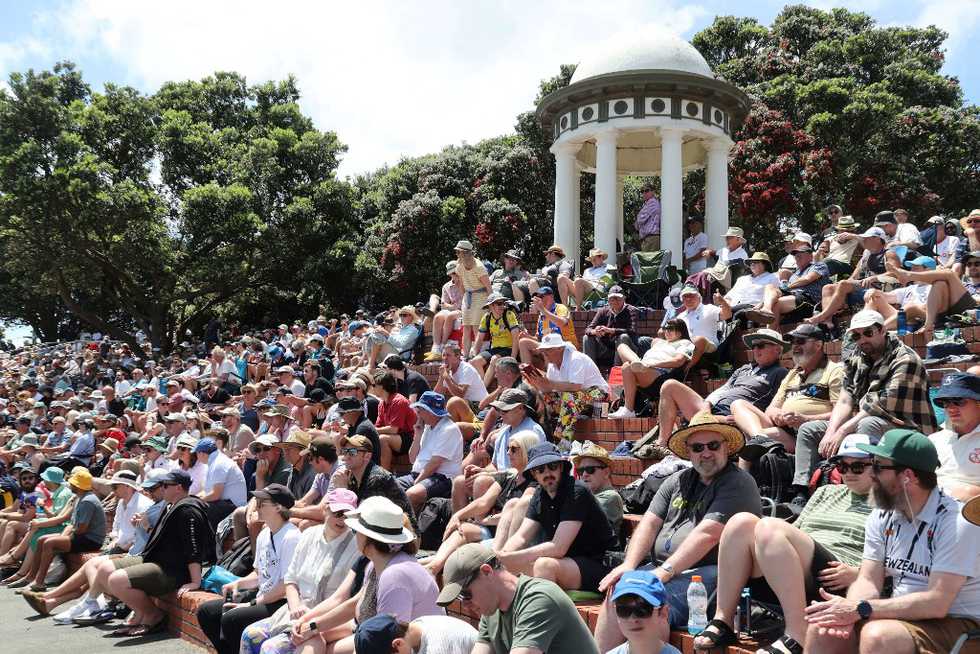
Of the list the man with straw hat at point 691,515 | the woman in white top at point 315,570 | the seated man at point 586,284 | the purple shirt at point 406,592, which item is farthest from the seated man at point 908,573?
the seated man at point 586,284

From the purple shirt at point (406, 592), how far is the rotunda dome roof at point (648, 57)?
1424 cm

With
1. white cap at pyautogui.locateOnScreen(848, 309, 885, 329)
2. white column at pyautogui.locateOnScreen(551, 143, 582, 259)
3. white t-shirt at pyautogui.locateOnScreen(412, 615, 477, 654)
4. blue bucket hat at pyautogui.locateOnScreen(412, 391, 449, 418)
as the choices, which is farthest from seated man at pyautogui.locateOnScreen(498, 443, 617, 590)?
white column at pyautogui.locateOnScreen(551, 143, 582, 259)

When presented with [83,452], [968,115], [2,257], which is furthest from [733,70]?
[2,257]

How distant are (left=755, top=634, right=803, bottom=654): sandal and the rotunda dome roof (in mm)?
14949

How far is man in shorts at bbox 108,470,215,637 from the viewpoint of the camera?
340 inches

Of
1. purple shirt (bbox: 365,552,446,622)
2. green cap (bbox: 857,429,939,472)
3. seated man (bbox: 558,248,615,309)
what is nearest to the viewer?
green cap (bbox: 857,429,939,472)

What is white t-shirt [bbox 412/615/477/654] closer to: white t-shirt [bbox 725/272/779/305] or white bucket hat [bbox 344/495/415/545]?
white bucket hat [bbox 344/495/415/545]

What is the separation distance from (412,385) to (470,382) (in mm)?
708

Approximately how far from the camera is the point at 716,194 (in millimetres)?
18594

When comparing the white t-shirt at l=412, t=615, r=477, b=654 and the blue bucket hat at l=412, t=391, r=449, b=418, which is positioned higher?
the blue bucket hat at l=412, t=391, r=449, b=418

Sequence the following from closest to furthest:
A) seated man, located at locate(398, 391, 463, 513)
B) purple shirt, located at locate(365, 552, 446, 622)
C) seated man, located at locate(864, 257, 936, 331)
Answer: purple shirt, located at locate(365, 552, 446, 622) < seated man, located at locate(864, 257, 936, 331) < seated man, located at locate(398, 391, 463, 513)

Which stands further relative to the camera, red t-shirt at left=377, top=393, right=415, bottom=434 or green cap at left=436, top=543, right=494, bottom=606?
red t-shirt at left=377, top=393, right=415, bottom=434

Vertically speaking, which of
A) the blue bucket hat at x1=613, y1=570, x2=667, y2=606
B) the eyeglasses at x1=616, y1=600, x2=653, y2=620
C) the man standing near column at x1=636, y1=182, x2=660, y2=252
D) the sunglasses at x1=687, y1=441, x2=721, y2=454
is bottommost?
the eyeglasses at x1=616, y1=600, x2=653, y2=620

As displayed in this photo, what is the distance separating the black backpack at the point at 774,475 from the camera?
620 centimetres
